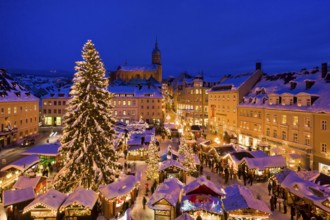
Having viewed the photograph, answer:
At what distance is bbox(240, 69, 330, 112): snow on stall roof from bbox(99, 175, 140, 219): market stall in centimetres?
2309

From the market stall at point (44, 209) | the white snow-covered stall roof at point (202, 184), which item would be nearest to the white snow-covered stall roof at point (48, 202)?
the market stall at point (44, 209)

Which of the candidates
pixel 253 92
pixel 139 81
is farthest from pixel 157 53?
pixel 253 92

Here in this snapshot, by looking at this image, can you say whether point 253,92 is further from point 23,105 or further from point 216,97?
point 23,105

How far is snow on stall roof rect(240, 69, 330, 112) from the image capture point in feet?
101

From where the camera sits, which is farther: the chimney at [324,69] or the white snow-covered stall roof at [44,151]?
the chimney at [324,69]

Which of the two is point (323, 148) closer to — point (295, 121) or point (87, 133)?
point (295, 121)

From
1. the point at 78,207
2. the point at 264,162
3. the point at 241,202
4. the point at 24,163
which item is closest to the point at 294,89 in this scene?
the point at 264,162

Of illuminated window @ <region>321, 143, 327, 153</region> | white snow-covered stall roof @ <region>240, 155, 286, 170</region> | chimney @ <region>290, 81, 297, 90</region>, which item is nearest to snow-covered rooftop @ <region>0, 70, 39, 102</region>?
white snow-covered stall roof @ <region>240, 155, 286, 170</region>

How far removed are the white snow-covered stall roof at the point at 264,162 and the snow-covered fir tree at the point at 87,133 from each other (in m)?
15.0

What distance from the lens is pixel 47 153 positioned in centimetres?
2984

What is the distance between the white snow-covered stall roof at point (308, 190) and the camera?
17.3m

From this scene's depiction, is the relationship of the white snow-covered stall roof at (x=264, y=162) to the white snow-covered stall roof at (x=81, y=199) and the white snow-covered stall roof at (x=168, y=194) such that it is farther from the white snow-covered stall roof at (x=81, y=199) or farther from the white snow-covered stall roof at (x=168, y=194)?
the white snow-covered stall roof at (x=81, y=199)

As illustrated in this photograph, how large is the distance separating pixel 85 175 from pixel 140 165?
1487 cm

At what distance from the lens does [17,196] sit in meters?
17.9
